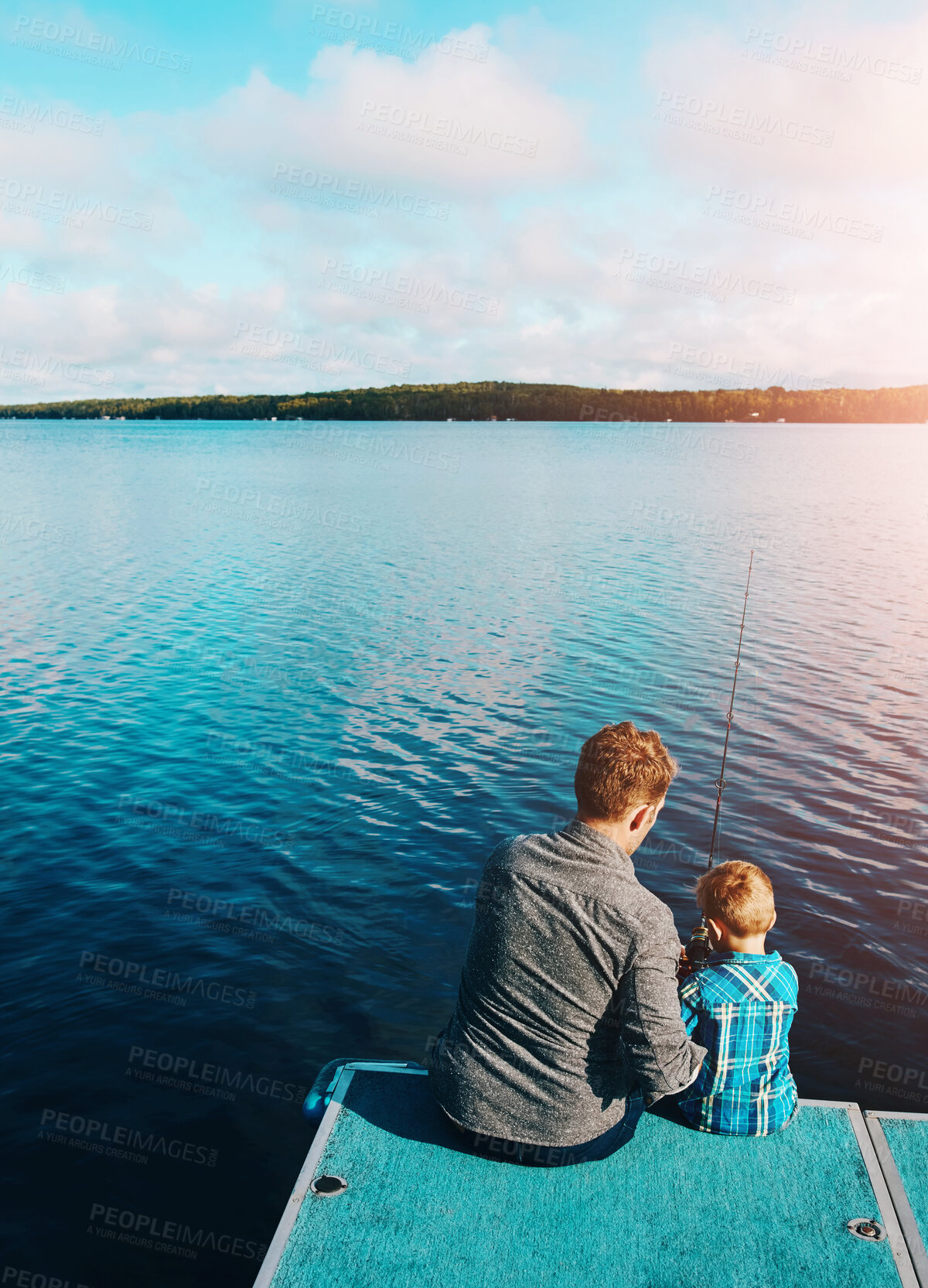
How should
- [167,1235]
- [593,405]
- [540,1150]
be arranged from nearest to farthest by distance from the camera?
[540,1150] < [167,1235] < [593,405]

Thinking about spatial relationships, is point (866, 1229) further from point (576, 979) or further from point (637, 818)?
point (637, 818)

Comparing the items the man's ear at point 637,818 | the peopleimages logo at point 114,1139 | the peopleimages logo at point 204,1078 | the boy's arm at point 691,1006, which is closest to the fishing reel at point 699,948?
the boy's arm at point 691,1006

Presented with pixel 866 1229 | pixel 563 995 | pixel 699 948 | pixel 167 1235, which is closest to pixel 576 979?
pixel 563 995

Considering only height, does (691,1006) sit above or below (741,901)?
below

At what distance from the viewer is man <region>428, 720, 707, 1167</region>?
9.40ft

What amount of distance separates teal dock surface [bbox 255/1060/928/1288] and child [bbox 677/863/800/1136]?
105 mm

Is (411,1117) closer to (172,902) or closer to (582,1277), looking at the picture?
(582,1277)

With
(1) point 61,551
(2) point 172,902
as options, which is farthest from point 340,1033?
(1) point 61,551

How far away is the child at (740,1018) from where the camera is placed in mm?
3334

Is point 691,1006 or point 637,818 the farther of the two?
point 691,1006

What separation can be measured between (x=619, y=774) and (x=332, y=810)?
6.86 meters

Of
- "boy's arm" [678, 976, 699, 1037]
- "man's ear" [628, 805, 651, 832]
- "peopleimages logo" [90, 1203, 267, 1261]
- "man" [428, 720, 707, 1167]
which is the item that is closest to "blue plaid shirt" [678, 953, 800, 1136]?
"boy's arm" [678, 976, 699, 1037]

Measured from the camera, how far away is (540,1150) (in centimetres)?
319

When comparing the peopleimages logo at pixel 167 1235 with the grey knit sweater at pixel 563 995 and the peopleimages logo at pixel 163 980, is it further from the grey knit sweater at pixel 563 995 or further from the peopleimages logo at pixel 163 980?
the grey knit sweater at pixel 563 995
